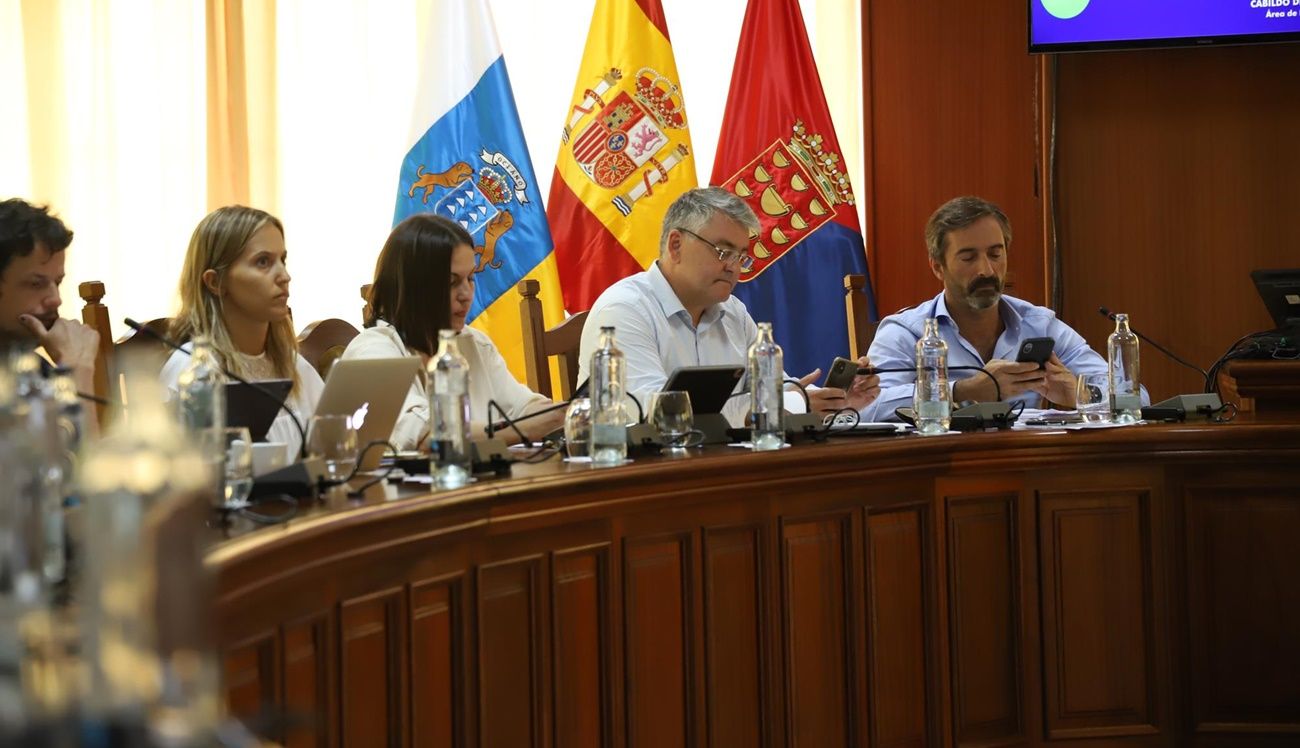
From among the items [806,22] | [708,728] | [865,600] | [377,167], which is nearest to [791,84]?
[806,22]

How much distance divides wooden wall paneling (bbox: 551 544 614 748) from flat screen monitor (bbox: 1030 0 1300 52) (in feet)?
10.7

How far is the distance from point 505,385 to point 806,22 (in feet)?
7.78

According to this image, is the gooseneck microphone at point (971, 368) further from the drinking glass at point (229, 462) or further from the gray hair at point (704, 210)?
the drinking glass at point (229, 462)

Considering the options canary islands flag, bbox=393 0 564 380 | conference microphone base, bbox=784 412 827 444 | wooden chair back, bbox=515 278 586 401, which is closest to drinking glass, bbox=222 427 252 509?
conference microphone base, bbox=784 412 827 444

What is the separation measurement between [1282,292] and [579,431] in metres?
1.96

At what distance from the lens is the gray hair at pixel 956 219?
3.99 m

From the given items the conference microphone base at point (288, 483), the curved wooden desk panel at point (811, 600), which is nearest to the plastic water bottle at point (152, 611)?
the curved wooden desk panel at point (811, 600)

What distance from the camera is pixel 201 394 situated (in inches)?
77.7

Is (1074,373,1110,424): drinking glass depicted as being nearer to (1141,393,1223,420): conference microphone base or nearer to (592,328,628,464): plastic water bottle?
(1141,393,1223,420): conference microphone base

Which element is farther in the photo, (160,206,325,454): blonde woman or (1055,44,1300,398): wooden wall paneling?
(1055,44,1300,398): wooden wall paneling

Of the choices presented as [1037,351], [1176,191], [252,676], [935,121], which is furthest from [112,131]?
[1176,191]

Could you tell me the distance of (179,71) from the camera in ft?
14.1

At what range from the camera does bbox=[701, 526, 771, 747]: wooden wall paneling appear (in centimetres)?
252

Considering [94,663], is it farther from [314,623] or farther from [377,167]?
[377,167]
